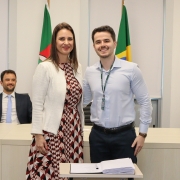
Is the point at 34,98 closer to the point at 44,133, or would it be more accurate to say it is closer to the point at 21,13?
the point at 44,133

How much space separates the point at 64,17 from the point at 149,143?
124 inches

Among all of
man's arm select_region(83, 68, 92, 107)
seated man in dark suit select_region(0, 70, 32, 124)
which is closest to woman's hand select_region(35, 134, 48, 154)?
man's arm select_region(83, 68, 92, 107)

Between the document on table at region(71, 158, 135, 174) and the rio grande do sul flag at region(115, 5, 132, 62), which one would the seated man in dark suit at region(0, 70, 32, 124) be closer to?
the rio grande do sul flag at region(115, 5, 132, 62)

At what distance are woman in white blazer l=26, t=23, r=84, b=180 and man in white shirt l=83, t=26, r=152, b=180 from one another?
0.48ft

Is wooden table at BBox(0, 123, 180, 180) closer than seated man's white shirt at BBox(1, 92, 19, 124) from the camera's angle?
Yes

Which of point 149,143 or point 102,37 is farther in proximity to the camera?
point 149,143

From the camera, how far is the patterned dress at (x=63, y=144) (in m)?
2.09

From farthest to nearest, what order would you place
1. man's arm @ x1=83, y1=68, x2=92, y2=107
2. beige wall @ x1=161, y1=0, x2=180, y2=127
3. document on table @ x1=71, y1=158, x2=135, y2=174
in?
beige wall @ x1=161, y1=0, x2=180, y2=127
man's arm @ x1=83, y1=68, x2=92, y2=107
document on table @ x1=71, y1=158, x2=135, y2=174

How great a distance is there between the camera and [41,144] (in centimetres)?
204

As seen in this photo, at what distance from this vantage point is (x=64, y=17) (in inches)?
200

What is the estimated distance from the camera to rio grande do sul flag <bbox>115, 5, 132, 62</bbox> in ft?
16.1

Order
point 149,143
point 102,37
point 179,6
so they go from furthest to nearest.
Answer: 1. point 179,6
2. point 149,143
3. point 102,37

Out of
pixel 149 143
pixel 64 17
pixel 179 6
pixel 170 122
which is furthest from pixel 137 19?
pixel 149 143

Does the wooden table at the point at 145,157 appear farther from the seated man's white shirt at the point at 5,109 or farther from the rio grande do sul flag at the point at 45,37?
the rio grande do sul flag at the point at 45,37
